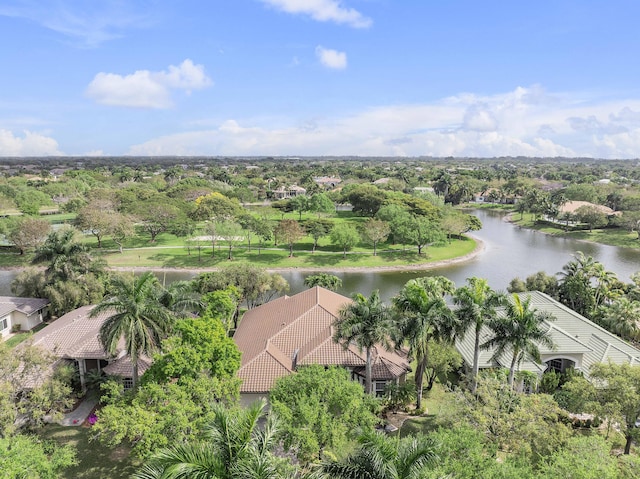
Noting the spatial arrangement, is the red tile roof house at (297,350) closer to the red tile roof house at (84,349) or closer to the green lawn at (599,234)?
the red tile roof house at (84,349)

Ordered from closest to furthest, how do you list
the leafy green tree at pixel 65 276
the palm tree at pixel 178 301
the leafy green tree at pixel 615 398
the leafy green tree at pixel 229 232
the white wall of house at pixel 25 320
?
the leafy green tree at pixel 615 398, the palm tree at pixel 178 301, the leafy green tree at pixel 65 276, the white wall of house at pixel 25 320, the leafy green tree at pixel 229 232

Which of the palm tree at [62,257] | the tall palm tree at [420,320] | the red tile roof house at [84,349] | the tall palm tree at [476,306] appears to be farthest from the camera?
the palm tree at [62,257]

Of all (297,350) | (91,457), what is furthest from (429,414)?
(91,457)

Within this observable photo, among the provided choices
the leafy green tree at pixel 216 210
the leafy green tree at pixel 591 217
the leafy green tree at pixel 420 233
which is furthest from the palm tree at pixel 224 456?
the leafy green tree at pixel 591 217

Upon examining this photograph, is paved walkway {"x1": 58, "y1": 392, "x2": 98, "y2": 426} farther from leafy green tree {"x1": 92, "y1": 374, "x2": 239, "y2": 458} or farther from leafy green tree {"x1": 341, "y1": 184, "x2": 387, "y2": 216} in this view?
leafy green tree {"x1": 341, "y1": 184, "x2": 387, "y2": 216}

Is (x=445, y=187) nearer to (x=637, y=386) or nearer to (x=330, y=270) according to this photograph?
(x=330, y=270)

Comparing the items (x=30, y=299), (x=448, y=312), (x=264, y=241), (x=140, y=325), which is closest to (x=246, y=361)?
(x=140, y=325)
